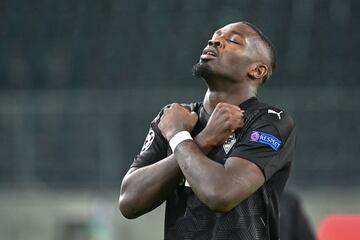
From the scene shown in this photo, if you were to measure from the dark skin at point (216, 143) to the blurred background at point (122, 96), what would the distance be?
5.79 meters

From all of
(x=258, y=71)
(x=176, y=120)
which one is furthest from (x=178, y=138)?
(x=258, y=71)

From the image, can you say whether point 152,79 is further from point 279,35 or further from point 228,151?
point 228,151

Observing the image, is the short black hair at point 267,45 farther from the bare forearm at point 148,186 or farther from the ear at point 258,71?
the bare forearm at point 148,186

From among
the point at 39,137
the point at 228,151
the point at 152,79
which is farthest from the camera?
the point at 152,79

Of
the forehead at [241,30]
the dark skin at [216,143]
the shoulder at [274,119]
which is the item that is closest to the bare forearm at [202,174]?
the dark skin at [216,143]

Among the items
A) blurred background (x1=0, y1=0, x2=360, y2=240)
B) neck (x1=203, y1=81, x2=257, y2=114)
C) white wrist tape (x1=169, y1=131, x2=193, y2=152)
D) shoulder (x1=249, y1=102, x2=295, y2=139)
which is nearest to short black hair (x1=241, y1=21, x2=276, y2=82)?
neck (x1=203, y1=81, x2=257, y2=114)

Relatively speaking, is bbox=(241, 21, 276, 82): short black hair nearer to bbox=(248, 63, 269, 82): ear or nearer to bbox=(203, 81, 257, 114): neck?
bbox=(248, 63, 269, 82): ear

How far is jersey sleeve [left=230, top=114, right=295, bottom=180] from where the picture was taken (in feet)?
10.6

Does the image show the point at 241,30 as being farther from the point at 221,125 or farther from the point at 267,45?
the point at 221,125

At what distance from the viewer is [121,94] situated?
419 inches

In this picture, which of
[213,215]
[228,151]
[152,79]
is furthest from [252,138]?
[152,79]

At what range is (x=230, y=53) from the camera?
11.6 ft

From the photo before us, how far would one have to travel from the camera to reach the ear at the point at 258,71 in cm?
360

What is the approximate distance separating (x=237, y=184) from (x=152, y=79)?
8526 millimetres
